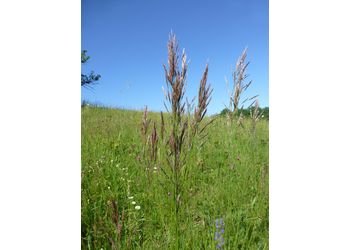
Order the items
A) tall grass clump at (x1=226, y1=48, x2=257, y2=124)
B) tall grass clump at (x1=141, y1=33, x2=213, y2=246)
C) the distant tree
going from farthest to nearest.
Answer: the distant tree
tall grass clump at (x1=226, y1=48, x2=257, y2=124)
tall grass clump at (x1=141, y1=33, x2=213, y2=246)

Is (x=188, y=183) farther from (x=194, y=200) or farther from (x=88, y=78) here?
(x=88, y=78)

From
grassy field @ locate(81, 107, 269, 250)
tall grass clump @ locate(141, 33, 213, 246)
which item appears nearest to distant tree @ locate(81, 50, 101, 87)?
grassy field @ locate(81, 107, 269, 250)

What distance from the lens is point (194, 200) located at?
1027 mm

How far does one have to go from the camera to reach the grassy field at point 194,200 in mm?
992

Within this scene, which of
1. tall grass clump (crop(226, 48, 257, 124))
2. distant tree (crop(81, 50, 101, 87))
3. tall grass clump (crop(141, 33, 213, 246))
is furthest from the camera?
distant tree (crop(81, 50, 101, 87))

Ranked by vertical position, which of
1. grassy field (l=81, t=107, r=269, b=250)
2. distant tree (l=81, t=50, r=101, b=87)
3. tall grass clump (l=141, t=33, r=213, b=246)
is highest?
distant tree (l=81, t=50, r=101, b=87)

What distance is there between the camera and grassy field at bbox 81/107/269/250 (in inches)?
39.1

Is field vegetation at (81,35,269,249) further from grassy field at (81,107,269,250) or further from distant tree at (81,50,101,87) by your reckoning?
distant tree at (81,50,101,87)

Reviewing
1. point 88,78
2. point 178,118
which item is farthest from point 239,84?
point 88,78
